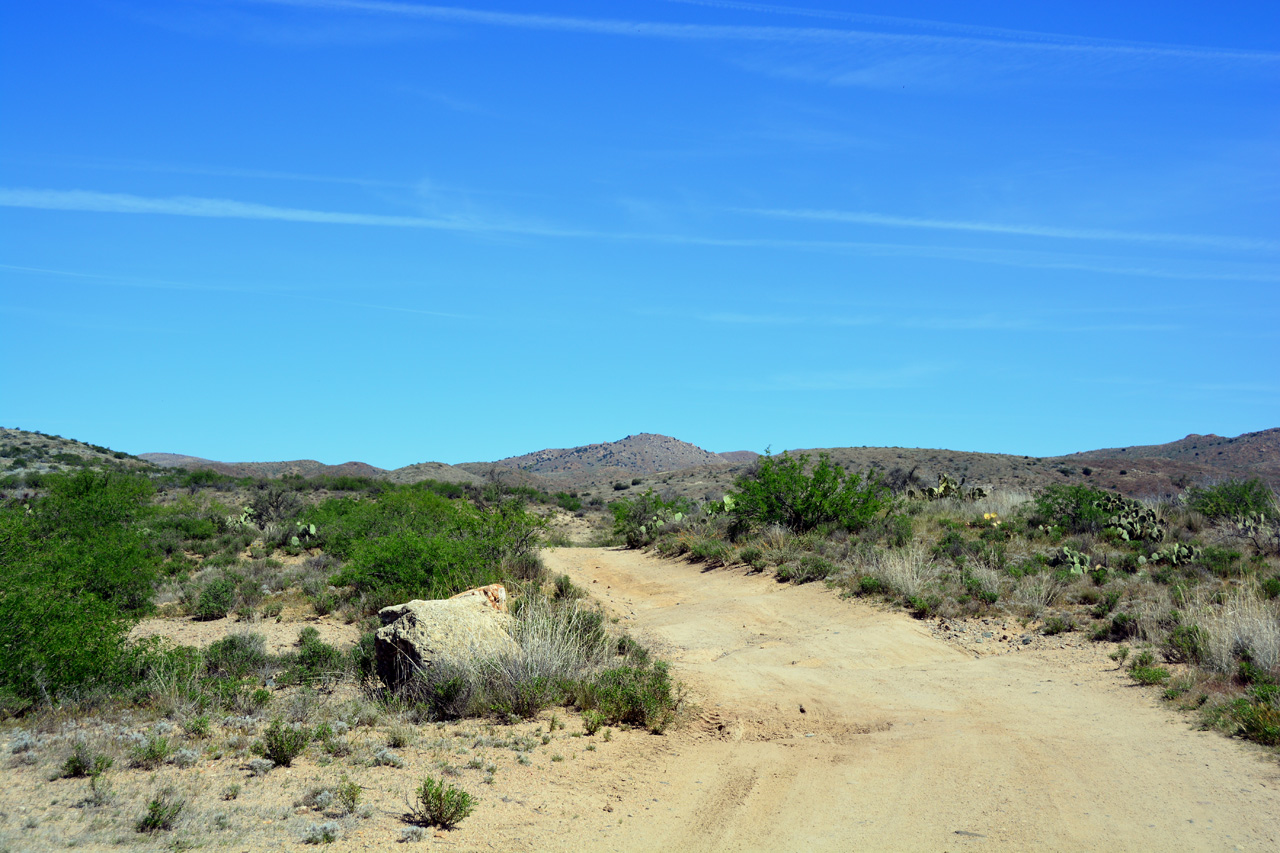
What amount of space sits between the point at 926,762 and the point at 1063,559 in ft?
35.1

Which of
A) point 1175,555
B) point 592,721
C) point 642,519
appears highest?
point 642,519

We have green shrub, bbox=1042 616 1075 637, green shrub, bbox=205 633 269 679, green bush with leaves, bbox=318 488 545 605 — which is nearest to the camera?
green shrub, bbox=205 633 269 679

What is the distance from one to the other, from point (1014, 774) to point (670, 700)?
358 cm

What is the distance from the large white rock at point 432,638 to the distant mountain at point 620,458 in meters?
93.0

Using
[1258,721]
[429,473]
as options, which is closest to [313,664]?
[1258,721]

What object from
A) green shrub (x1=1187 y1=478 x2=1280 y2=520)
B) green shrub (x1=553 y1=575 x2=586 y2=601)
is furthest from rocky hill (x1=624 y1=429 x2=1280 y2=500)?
green shrub (x1=553 y1=575 x2=586 y2=601)

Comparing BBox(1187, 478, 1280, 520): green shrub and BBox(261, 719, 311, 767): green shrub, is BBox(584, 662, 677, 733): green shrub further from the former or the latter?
BBox(1187, 478, 1280, 520): green shrub

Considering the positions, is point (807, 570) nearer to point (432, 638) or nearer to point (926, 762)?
point (926, 762)

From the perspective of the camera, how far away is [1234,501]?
22625mm

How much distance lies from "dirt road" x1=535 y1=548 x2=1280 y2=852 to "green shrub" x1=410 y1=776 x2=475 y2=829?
27.7 inches

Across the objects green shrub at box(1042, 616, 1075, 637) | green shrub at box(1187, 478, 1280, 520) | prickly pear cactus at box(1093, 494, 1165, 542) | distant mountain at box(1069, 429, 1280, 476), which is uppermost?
distant mountain at box(1069, 429, 1280, 476)

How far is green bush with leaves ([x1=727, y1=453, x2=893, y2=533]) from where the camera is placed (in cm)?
2206

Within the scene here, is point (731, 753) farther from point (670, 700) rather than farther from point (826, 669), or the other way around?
point (826, 669)

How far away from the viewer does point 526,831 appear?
6.17 metres
